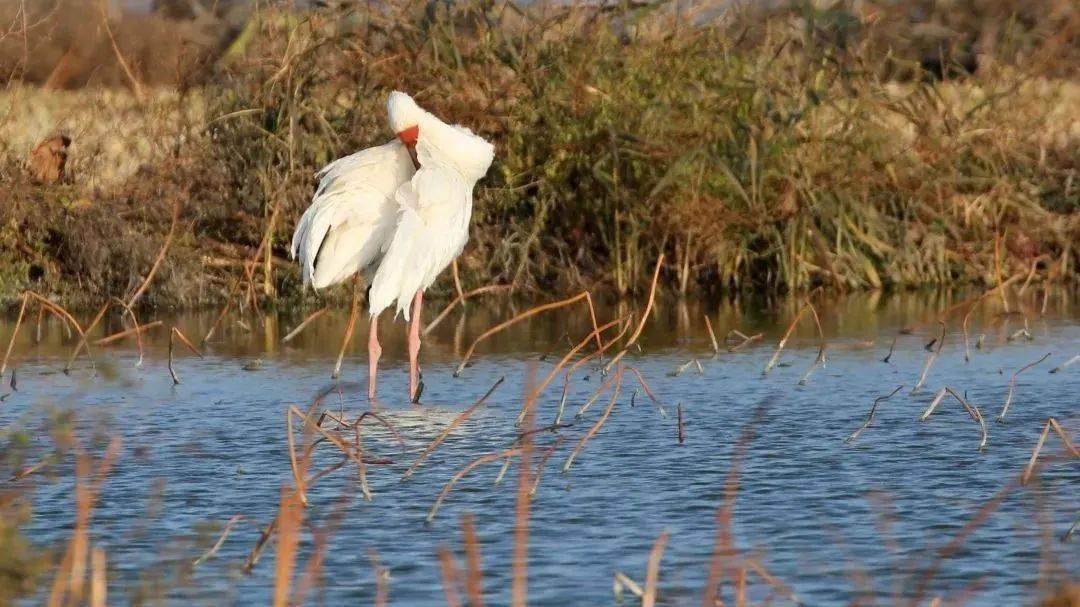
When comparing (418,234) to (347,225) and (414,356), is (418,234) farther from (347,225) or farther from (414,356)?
(414,356)

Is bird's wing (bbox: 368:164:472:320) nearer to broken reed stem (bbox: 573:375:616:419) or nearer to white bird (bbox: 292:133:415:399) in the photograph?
white bird (bbox: 292:133:415:399)

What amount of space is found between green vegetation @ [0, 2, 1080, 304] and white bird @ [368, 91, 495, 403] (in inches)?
186

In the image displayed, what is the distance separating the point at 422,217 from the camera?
34.0ft

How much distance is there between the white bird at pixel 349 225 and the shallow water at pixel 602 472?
69 cm

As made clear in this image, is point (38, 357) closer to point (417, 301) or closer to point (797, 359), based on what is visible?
point (417, 301)

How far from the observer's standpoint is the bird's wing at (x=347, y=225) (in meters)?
10.5

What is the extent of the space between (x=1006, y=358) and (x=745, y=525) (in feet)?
17.9

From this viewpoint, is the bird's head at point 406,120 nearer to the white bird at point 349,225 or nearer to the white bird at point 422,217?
the white bird at point 422,217

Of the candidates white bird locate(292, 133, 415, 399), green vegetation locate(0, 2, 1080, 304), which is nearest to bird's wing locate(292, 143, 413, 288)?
white bird locate(292, 133, 415, 399)

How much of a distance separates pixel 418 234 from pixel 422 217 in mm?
97

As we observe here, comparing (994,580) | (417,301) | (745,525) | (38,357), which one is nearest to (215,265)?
(38,357)

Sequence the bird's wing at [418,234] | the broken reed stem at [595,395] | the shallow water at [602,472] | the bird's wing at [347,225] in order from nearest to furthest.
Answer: the shallow water at [602,472] < the broken reed stem at [595,395] < the bird's wing at [418,234] < the bird's wing at [347,225]

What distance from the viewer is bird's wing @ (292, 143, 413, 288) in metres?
10.5

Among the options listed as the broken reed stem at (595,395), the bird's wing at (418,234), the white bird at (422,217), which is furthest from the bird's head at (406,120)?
the broken reed stem at (595,395)
